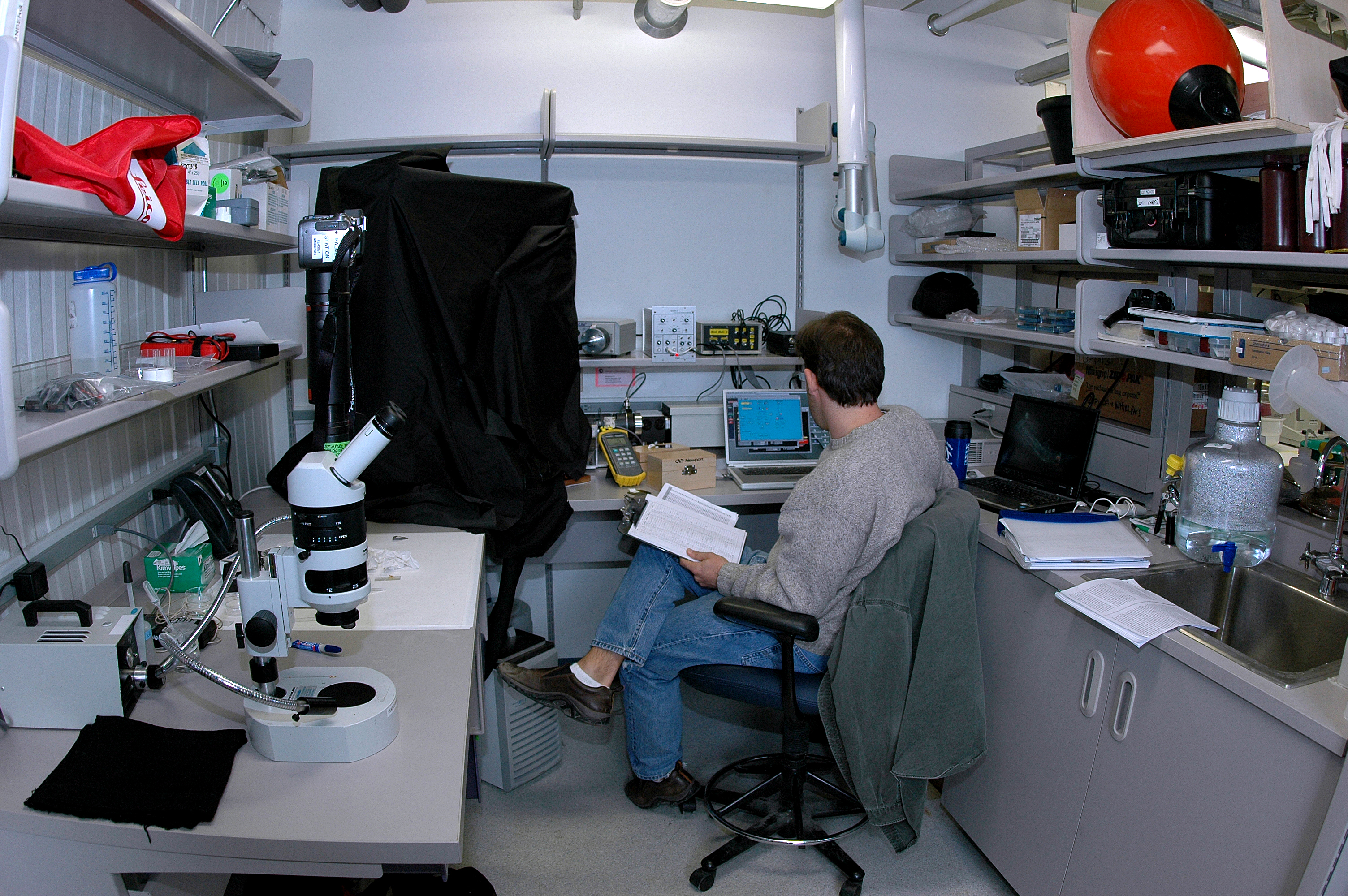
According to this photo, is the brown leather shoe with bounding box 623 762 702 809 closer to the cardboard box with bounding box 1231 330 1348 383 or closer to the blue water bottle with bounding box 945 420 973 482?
the blue water bottle with bounding box 945 420 973 482

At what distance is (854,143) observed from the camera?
260 centimetres

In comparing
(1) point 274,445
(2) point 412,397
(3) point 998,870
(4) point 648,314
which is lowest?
(3) point 998,870

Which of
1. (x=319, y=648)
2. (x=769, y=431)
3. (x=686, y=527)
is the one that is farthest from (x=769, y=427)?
(x=319, y=648)

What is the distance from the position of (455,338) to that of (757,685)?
1.12 metres

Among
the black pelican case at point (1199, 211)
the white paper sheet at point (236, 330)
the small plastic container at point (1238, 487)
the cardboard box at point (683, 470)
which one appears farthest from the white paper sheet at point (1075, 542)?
the white paper sheet at point (236, 330)

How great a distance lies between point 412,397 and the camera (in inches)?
83.1

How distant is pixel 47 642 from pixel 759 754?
1900 mm

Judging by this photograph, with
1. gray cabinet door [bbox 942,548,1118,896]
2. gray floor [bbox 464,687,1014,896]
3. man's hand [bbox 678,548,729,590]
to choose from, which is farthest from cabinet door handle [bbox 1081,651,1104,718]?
man's hand [bbox 678,548,729,590]

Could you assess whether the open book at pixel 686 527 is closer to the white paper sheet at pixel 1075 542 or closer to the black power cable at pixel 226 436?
the white paper sheet at pixel 1075 542

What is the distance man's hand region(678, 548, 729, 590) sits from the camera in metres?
2.11

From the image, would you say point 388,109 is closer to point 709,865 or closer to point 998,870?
point 709,865

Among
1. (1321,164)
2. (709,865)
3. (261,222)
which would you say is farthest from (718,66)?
(709,865)

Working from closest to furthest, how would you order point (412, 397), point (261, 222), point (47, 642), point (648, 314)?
1. point (47, 642)
2. point (261, 222)
3. point (412, 397)
4. point (648, 314)

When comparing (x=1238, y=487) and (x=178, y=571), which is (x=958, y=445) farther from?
(x=178, y=571)
